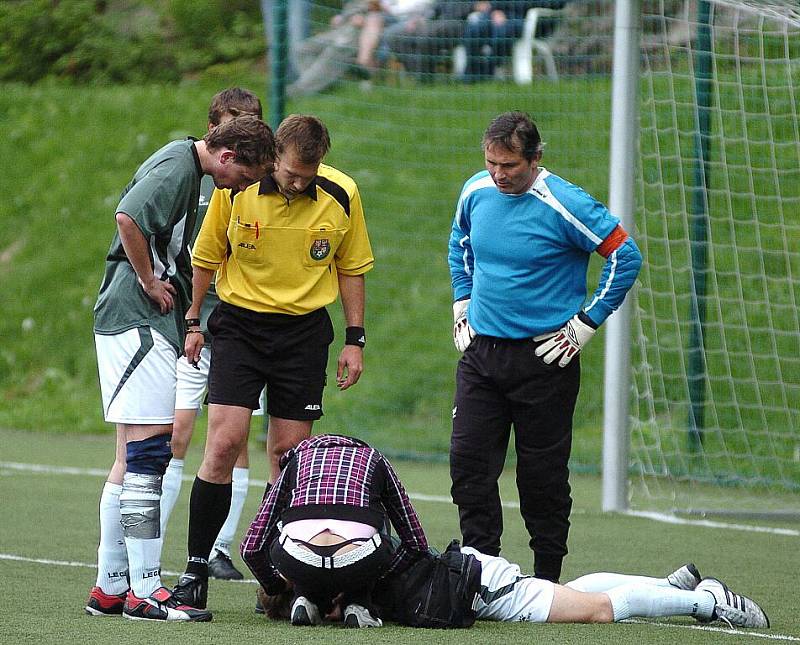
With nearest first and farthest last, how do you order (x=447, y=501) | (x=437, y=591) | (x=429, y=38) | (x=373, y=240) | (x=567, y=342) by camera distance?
(x=437, y=591), (x=567, y=342), (x=447, y=501), (x=429, y=38), (x=373, y=240)

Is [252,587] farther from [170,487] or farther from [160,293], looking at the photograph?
[160,293]

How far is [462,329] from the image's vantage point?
5906 mm

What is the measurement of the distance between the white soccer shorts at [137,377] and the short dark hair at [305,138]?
0.82 metres

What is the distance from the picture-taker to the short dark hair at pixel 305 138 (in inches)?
204

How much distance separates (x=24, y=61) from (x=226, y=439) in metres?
15.3

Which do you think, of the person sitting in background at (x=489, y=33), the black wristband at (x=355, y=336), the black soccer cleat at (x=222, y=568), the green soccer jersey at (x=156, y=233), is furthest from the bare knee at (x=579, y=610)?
the person sitting in background at (x=489, y=33)

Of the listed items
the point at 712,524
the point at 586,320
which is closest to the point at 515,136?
the point at 586,320

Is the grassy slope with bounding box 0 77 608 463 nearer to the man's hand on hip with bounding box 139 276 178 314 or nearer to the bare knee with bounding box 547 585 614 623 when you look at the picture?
the bare knee with bounding box 547 585 614 623

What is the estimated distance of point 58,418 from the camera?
12969 millimetres

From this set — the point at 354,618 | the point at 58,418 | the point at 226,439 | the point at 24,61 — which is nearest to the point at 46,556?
the point at 226,439

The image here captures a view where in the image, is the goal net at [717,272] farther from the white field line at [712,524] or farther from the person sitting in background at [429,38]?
the person sitting in background at [429,38]

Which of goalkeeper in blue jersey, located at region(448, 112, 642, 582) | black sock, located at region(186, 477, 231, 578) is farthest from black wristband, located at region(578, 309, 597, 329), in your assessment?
black sock, located at region(186, 477, 231, 578)

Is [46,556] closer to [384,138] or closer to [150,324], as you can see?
[150,324]

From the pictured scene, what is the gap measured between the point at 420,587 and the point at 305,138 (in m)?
1.63
